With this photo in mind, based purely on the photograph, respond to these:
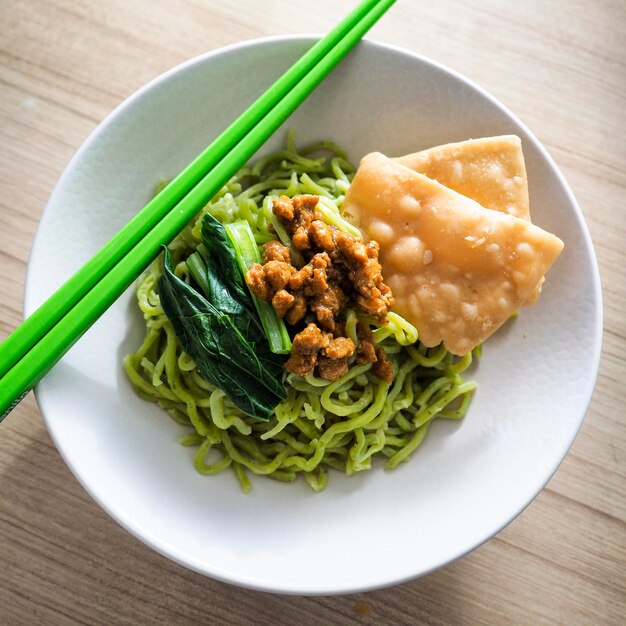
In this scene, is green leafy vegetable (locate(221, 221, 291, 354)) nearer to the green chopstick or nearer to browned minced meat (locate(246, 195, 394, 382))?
browned minced meat (locate(246, 195, 394, 382))

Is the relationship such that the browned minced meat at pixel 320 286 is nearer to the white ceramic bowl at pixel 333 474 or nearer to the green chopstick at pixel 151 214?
the green chopstick at pixel 151 214

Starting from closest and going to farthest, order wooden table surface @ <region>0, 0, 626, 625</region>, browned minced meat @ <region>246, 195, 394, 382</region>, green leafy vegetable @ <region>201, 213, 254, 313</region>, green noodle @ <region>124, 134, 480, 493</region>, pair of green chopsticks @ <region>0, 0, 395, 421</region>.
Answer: pair of green chopsticks @ <region>0, 0, 395, 421</region> < browned minced meat @ <region>246, 195, 394, 382</region> < green leafy vegetable @ <region>201, 213, 254, 313</region> < green noodle @ <region>124, 134, 480, 493</region> < wooden table surface @ <region>0, 0, 626, 625</region>

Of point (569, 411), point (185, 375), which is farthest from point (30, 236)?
point (569, 411)

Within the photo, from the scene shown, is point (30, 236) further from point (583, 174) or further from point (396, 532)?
point (583, 174)

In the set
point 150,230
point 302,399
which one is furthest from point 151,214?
point 302,399

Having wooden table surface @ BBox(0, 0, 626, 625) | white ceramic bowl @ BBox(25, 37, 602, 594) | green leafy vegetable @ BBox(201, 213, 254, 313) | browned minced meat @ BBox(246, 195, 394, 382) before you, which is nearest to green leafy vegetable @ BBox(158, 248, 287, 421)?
green leafy vegetable @ BBox(201, 213, 254, 313)

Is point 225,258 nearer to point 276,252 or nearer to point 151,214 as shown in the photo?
point 276,252

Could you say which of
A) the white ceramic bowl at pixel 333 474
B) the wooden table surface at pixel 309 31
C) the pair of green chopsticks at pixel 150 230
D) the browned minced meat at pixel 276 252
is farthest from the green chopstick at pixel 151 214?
the wooden table surface at pixel 309 31
